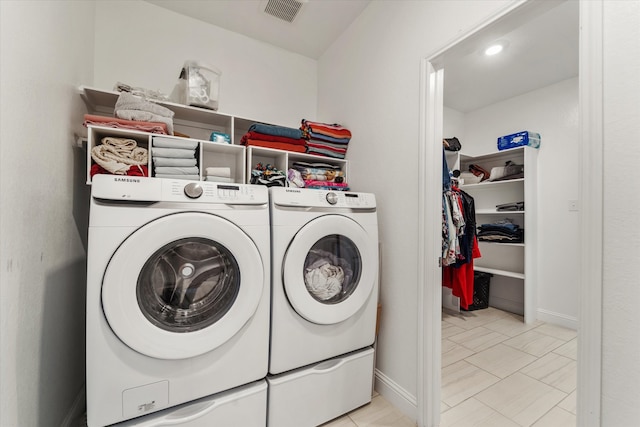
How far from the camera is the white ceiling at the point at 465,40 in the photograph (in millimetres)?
1732

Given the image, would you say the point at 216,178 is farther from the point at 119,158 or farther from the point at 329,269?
the point at 329,269

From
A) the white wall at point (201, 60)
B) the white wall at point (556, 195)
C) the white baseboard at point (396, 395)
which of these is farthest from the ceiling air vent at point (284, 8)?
the white wall at point (556, 195)

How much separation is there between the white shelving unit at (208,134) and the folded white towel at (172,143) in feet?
0.08

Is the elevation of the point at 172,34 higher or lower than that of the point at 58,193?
higher

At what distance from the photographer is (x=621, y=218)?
0.74 metres

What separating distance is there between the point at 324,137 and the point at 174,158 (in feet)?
3.25

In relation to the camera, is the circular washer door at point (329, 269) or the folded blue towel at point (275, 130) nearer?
the circular washer door at point (329, 269)

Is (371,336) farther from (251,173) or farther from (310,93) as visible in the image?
(310,93)

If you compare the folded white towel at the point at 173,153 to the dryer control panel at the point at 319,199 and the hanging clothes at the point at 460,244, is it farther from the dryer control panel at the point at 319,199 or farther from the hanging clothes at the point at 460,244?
the hanging clothes at the point at 460,244

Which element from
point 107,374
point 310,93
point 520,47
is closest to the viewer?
point 107,374

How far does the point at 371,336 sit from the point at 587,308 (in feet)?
3.05

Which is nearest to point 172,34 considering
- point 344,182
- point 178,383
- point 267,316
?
point 344,182

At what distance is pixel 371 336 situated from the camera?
144 cm

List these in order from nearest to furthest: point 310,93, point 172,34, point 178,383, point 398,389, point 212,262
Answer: point 178,383, point 212,262, point 398,389, point 172,34, point 310,93
